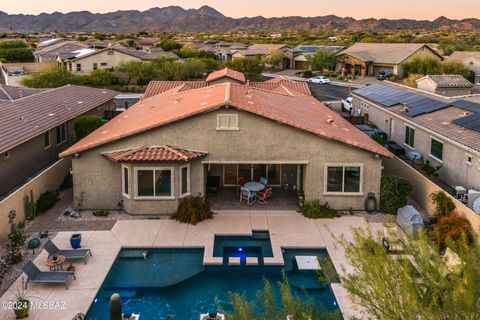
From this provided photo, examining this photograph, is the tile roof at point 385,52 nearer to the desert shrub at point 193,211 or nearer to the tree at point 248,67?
the tree at point 248,67

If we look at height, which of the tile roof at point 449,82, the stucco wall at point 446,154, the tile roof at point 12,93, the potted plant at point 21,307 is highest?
the tile roof at point 449,82

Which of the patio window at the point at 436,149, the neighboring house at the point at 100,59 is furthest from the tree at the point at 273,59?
the patio window at the point at 436,149

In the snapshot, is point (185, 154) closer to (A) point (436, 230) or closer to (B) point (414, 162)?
(A) point (436, 230)

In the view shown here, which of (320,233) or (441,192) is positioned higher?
(441,192)

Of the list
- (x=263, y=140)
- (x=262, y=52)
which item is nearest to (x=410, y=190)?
(x=263, y=140)

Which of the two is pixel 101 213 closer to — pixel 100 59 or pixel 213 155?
pixel 213 155

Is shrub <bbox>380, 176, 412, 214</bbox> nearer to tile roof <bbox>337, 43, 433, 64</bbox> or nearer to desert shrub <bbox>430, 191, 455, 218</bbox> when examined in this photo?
desert shrub <bbox>430, 191, 455, 218</bbox>

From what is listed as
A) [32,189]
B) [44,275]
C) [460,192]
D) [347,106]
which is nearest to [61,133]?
[32,189]
